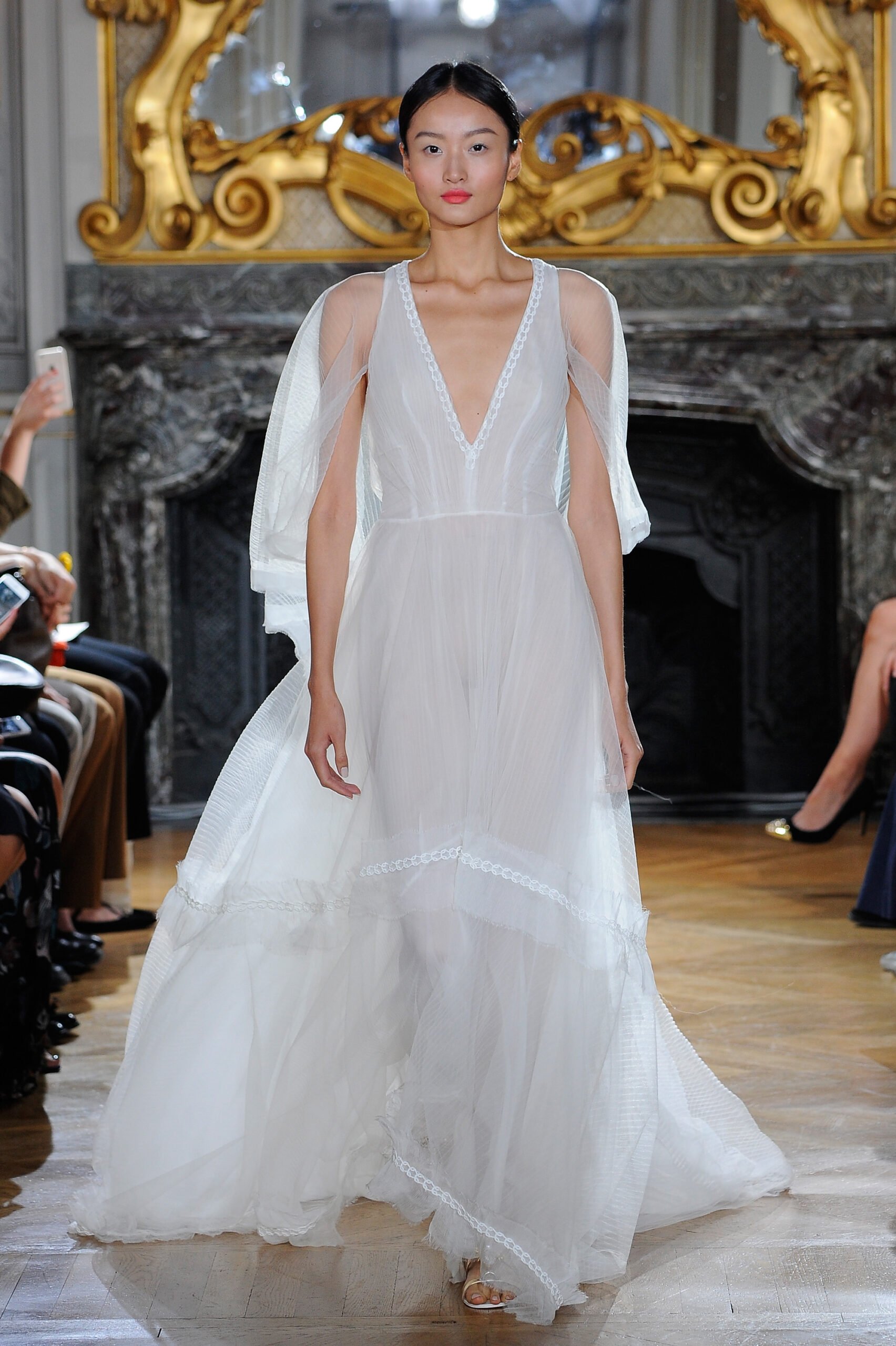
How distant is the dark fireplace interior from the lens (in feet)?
20.3

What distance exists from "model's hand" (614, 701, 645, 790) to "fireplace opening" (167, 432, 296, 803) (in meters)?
4.22

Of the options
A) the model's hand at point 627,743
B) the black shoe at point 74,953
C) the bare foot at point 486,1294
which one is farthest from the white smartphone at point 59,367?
the bare foot at point 486,1294

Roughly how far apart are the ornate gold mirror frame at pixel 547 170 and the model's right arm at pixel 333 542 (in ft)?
13.1

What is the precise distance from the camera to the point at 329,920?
6.79ft

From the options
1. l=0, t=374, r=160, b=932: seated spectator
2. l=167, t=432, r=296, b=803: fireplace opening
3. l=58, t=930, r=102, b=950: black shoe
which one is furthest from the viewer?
l=167, t=432, r=296, b=803: fireplace opening

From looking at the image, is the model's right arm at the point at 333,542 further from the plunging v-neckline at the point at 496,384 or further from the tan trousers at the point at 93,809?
the tan trousers at the point at 93,809

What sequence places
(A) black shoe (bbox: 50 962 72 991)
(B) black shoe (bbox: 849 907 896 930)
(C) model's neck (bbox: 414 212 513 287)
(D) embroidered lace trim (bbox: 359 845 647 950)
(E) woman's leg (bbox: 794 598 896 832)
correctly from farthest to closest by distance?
(E) woman's leg (bbox: 794 598 896 832), (B) black shoe (bbox: 849 907 896 930), (A) black shoe (bbox: 50 962 72 991), (C) model's neck (bbox: 414 212 513 287), (D) embroidered lace trim (bbox: 359 845 647 950)

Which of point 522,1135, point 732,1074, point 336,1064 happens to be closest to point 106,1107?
point 336,1064

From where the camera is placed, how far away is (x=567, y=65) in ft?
19.5

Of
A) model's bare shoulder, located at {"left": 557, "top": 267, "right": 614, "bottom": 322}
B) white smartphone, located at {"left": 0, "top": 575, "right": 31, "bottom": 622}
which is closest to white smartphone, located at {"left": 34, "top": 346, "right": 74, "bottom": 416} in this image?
white smartphone, located at {"left": 0, "top": 575, "right": 31, "bottom": 622}

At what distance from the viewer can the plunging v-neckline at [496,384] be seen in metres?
1.98

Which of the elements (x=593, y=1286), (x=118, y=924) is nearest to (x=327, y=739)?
(x=593, y=1286)

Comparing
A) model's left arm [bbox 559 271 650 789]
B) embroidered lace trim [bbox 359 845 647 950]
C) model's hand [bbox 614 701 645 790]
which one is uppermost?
model's left arm [bbox 559 271 650 789]

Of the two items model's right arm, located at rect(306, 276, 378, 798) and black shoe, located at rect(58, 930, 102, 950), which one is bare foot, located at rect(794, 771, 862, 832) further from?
model's right arm, located at rect(306, 276, 378, 798)
